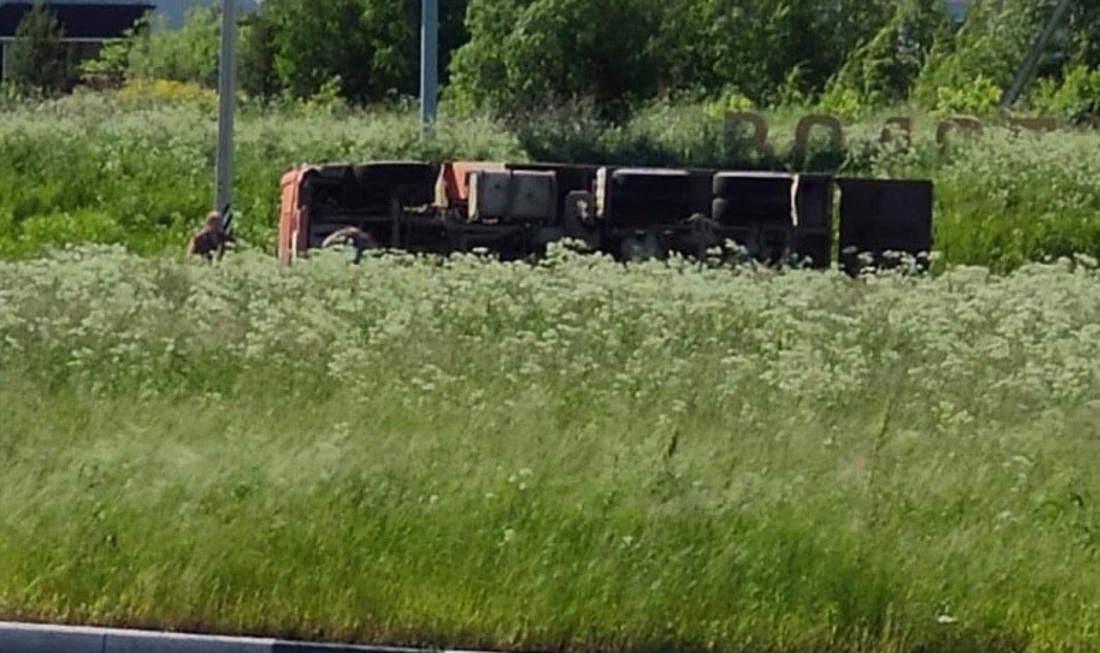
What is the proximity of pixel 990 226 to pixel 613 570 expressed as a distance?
17.8 m

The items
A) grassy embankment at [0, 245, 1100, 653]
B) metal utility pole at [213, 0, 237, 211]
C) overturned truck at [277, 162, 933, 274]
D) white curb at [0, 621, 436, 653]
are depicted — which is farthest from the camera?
metal utility pole at [213, 0, 237, 211]

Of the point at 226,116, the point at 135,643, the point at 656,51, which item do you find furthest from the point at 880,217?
the point at 656,51

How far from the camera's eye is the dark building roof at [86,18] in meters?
68.9

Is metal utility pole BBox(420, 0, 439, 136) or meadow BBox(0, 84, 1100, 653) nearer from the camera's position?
meadow BBox(0, 84, 1100, 653)

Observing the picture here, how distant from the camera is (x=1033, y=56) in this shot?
130ft

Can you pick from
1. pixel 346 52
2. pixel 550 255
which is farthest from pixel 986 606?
pixel 346 52

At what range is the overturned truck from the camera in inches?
702

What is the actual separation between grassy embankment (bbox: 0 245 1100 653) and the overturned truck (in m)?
7.15

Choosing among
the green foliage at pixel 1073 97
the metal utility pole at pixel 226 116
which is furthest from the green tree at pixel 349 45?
the metal utility pole at pixel 226 116

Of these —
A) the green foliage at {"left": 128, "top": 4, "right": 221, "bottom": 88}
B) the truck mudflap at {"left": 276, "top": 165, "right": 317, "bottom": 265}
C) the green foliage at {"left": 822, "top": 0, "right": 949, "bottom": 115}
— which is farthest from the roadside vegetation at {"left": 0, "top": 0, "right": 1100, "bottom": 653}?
the green foliage at {"left": 128, "top": 4, "right": 221, "bottom": 88}

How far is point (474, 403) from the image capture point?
8.37m

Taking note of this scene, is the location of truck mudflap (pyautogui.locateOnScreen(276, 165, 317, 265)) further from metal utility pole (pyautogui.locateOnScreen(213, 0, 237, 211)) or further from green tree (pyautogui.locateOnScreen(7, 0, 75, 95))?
green tree (pyautogui.locateOnScreen(7, 0, 75, 95))

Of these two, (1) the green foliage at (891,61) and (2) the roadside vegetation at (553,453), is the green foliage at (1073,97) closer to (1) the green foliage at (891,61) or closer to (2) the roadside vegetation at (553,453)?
(1) the green foliage at (891,61)

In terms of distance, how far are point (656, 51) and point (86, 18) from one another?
140 ft
